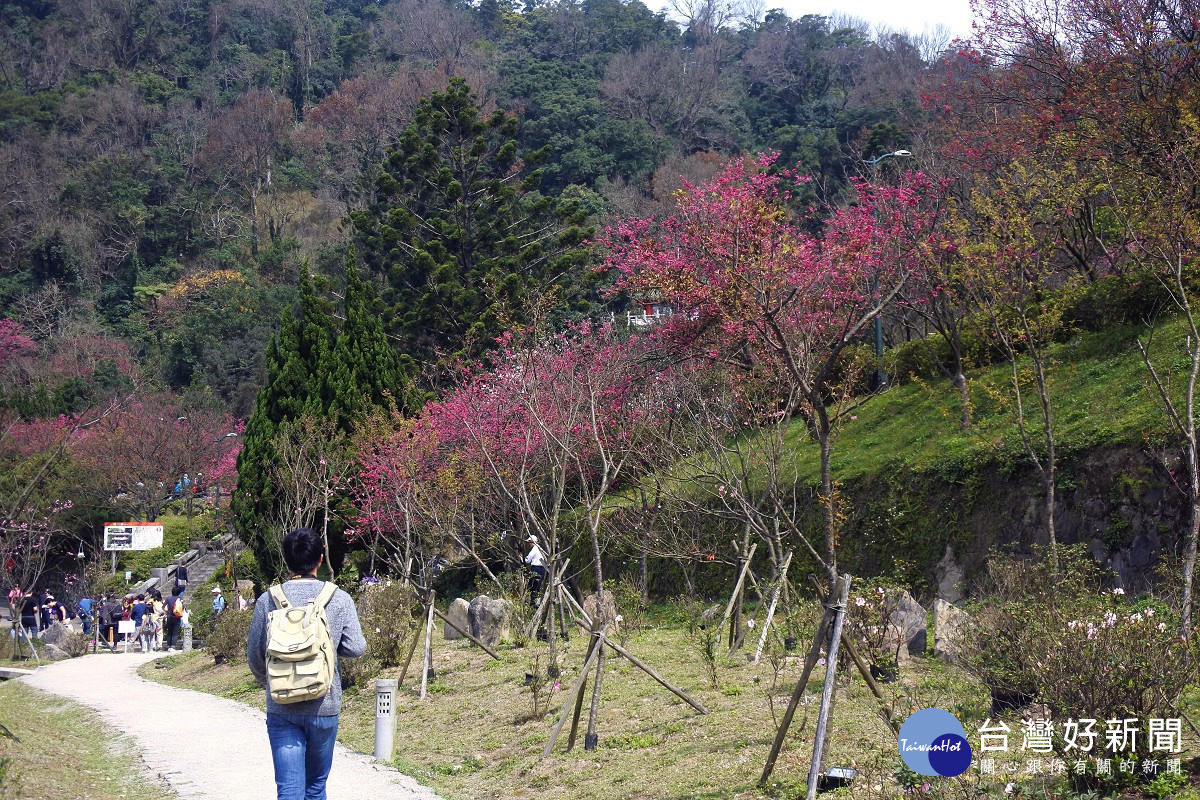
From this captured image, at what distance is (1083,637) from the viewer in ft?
17.8

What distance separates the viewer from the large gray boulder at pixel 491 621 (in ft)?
46.4

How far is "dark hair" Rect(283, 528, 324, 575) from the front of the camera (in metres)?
4.89

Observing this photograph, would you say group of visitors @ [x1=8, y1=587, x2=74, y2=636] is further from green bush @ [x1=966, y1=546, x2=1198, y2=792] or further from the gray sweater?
green bush @ [x1=966, y1=546, x2=1198, y2=792]

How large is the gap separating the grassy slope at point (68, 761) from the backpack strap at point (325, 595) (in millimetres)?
2612

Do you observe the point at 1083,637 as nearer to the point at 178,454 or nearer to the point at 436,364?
the point at 436,364

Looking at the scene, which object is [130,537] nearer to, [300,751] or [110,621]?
[110,621]

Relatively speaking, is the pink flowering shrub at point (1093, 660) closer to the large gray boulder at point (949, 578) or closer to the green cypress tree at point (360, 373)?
the large gray boulder at point (949, 578)

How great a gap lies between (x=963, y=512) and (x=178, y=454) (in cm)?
3171

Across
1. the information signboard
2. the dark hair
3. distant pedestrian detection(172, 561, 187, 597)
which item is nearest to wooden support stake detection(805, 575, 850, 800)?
the dark hair

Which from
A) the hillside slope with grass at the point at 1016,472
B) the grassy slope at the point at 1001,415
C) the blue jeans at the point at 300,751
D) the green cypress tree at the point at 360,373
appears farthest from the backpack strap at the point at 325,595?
the green cypress tree at the point at 360,373

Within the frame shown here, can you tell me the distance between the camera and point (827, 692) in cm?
582

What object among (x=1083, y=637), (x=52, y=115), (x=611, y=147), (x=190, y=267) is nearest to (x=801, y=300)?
(x=1083, y=637)

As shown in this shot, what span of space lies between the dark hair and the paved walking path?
3013 mm

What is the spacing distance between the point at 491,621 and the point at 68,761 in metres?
6.02
